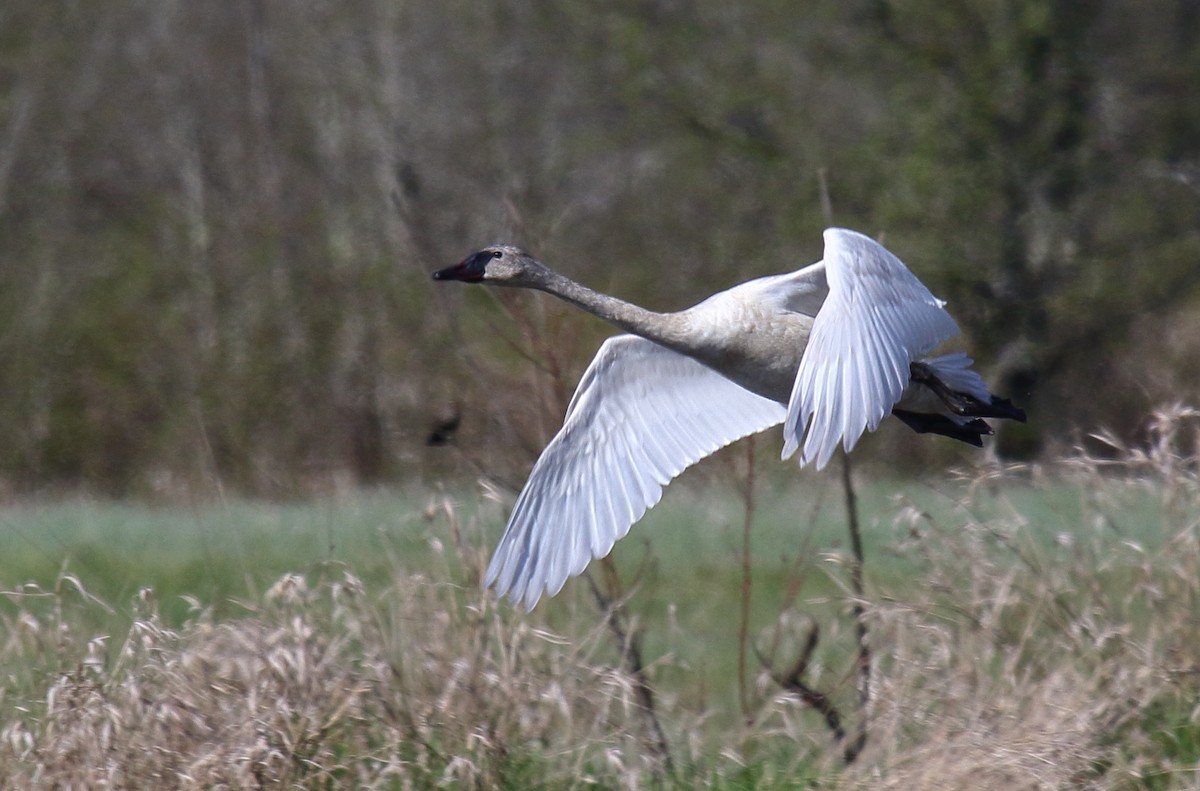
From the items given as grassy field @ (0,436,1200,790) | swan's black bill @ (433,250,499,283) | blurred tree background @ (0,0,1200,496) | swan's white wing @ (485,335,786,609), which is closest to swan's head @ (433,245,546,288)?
swan's black bill @ (433,250,499,283)

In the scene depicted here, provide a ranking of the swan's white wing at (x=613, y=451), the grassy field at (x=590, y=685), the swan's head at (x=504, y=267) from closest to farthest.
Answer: the grassy field at (x=590, y=685) < the swan's white wing at (x=613, y=451) < the swan's head at (x=504, y=267)

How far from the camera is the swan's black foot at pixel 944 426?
536 cm

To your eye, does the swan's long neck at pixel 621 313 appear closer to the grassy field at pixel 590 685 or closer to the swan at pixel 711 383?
the swan at pixel 711 383

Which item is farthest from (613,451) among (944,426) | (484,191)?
(484,191)

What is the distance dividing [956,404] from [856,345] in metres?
0.94

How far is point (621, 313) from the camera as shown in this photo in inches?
210

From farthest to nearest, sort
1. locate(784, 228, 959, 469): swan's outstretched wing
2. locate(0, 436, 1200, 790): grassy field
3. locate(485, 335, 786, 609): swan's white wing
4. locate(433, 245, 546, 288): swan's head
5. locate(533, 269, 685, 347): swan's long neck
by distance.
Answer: locate(433, 245, 546, 288): swan's head, locate(533, 269, 685, 347): swan's long neck, locate(485, 335, 786, 609): swan's white wing, locate(0, 436, 1200, 790): grassy field, locate(784, 228, 959, 469): swan's outstretched wing

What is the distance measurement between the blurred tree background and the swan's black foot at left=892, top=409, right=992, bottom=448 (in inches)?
183

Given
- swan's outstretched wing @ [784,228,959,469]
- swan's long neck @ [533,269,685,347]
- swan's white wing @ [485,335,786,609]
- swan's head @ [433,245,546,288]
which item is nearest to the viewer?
swan's outstretched wing @ [784,228,959,469]

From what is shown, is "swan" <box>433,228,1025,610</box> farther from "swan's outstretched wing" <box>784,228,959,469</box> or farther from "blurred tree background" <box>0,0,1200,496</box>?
"blurred tree background" <box>0,0,1200,496</box>

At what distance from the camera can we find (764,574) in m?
8.99

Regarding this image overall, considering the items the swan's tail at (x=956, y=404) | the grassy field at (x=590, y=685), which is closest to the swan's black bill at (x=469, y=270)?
the grassy field at (x=590, y=685)

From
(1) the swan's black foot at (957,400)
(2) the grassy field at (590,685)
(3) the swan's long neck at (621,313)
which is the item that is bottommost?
(2) the grassy field at (590,685)

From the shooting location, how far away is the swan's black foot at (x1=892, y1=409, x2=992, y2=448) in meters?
5.36
